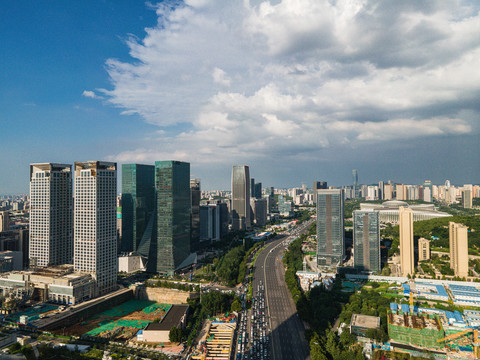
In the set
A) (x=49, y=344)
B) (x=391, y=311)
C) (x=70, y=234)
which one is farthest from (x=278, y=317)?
(x=70, y=234)

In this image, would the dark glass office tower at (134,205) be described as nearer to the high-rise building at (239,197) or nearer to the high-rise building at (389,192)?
the high-rise building at (239,197)

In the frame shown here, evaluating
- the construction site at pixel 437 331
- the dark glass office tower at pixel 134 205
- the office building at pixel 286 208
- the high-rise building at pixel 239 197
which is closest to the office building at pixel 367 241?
the construction site at pixel 437 331

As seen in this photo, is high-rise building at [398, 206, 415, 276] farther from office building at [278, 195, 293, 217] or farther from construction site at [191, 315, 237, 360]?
office building at [278, 195, 293, 217]

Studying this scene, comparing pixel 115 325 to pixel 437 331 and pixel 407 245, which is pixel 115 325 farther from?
pixel 407 245

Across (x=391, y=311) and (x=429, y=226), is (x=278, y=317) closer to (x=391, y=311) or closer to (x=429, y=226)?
(x=391, y=311)

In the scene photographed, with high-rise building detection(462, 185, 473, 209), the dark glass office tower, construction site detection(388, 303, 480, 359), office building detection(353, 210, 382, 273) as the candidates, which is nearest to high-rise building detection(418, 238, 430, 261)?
office building detection(353, 210, 382, 273)

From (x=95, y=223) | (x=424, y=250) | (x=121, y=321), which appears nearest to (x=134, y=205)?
(x=95, y=223)
